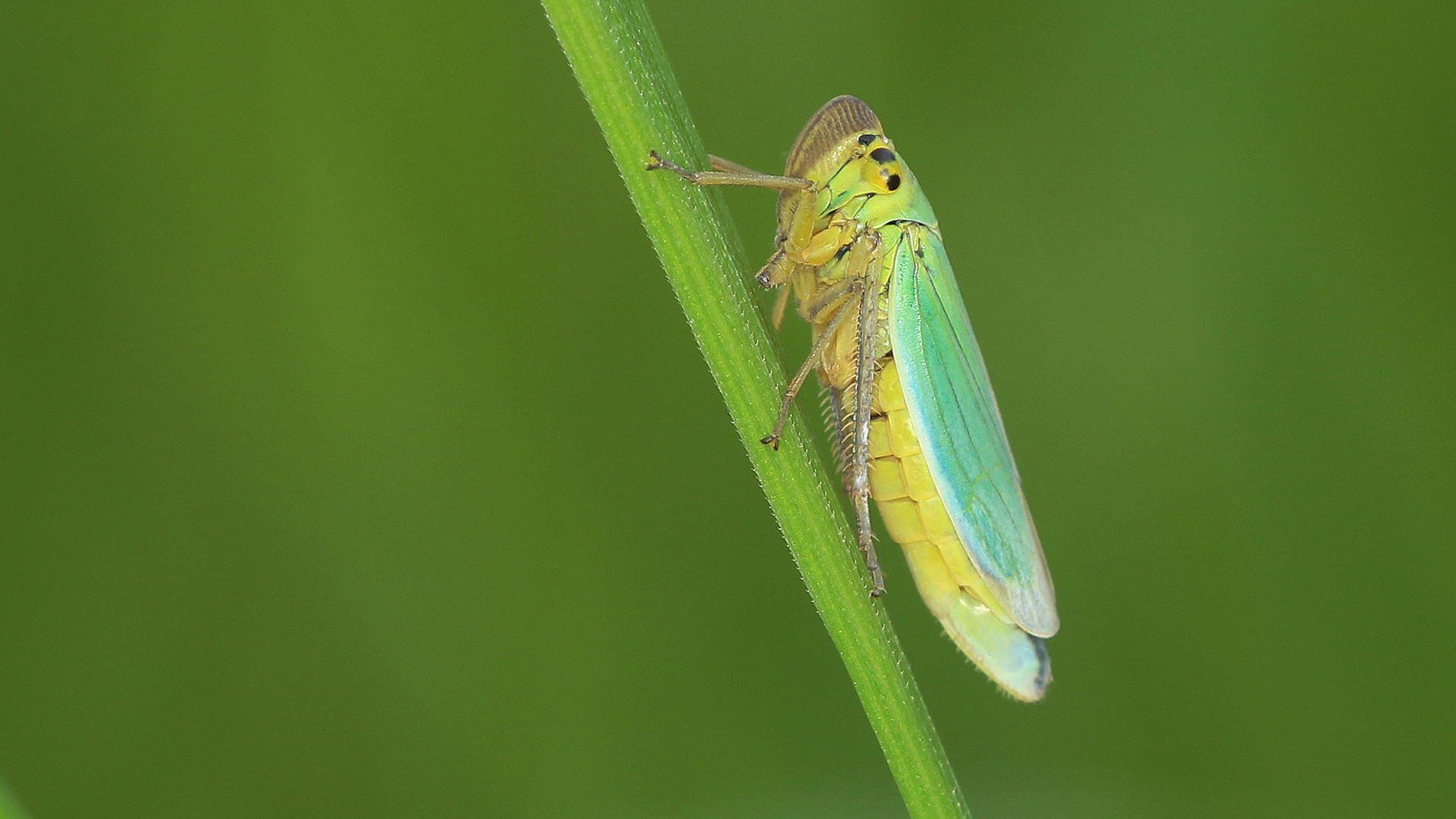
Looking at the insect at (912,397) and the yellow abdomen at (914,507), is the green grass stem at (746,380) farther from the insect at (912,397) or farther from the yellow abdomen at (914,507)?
the yellow abdomen at (914,507)

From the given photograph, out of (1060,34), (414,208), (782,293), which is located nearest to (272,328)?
(414,208)

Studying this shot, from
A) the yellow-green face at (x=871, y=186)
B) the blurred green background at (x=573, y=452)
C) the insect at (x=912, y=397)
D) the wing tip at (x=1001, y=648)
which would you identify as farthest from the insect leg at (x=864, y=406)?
the blurred green background at (x=573, y=452)

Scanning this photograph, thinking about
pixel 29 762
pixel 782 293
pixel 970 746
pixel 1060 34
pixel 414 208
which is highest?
pixel 1060 34

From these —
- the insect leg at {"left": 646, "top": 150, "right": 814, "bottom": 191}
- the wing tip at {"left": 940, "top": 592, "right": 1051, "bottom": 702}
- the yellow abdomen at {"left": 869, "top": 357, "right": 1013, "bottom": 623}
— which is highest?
the insect leg at {"left": 646, "top": 150, "right": 814, "bottom": 191}

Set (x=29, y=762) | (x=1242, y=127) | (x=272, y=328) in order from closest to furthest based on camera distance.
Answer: (x=29, y=762), (x=272, y=328), (x=1242, y=127)

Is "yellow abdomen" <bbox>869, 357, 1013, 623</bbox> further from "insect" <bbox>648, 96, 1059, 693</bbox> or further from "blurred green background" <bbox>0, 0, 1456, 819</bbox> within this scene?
"blurred green background" <bbox>0, 0, 1456, 819</bbox>

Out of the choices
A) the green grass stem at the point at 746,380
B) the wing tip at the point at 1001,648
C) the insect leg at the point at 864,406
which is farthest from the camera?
the wing tip at the point at 1001,648

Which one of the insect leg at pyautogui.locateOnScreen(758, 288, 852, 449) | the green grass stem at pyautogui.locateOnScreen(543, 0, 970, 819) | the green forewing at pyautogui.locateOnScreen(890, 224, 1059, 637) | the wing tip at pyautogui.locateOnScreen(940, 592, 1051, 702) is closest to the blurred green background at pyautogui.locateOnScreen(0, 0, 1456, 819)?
the wing tip at pyautogui.locateOnScreen(940, 592, 1051, 702)

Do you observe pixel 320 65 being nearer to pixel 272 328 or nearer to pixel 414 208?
pixel 414 208
